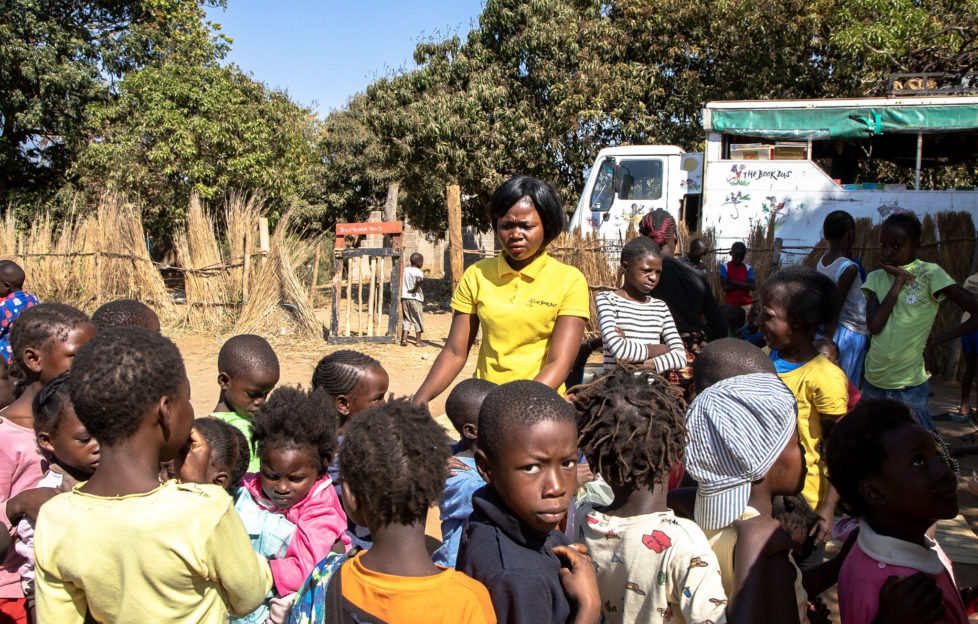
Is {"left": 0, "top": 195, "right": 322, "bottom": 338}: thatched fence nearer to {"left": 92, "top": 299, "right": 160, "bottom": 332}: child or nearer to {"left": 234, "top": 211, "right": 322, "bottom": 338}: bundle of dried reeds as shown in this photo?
{"left": 234, "top": 211, "right": 322, "bottom": 338}: bundle of dried reeds

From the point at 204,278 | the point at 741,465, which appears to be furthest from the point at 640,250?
the point at 204,278

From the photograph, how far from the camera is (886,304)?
465 cm

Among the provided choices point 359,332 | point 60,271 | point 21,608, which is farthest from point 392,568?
point 60,271

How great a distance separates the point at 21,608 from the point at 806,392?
2.88 m

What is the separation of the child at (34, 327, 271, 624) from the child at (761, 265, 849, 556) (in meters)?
2.00

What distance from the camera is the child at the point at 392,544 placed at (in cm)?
163

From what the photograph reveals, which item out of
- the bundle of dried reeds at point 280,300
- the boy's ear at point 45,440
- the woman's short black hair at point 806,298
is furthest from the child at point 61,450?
the bundle of dried reeds at point 280,300

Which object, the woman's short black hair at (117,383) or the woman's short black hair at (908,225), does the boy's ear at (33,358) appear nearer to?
the woman's short black hair at (117,383)

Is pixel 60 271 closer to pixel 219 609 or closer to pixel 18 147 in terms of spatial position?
pixel 18 147

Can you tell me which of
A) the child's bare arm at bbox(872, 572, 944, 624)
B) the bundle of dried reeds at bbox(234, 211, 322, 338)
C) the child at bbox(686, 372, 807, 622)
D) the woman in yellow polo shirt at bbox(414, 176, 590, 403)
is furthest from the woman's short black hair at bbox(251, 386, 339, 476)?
the bundle of dried reeds at bbox(234, 211, 322, 338)

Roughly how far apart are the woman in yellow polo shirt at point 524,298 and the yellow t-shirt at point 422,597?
49.2 inches

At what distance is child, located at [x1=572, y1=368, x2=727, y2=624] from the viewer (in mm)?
1837

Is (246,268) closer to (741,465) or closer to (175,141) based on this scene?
(175,141)

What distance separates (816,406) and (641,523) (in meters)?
1.20
